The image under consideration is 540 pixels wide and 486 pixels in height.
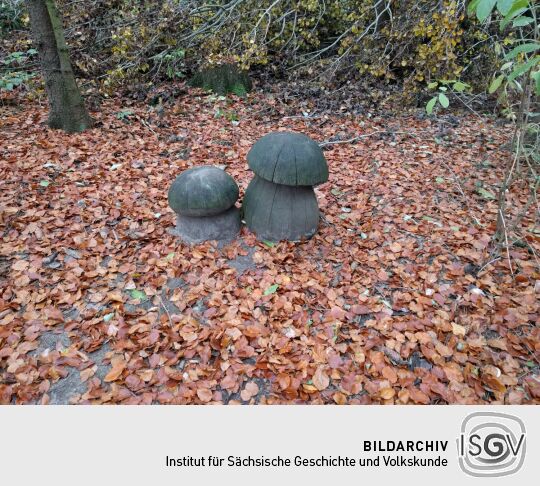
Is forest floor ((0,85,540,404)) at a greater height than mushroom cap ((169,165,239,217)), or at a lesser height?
lesser

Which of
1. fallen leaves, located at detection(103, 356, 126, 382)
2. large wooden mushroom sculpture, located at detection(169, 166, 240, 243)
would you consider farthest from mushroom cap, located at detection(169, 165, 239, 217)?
fallen leaves, located at detection(103, 356, 126, 382)

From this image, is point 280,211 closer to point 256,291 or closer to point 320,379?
point 256,291

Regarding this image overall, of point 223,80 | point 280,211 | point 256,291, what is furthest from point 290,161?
point 223,80

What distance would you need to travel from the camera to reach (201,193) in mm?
3025

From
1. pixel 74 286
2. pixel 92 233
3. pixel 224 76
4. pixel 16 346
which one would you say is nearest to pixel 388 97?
pixel 224 76

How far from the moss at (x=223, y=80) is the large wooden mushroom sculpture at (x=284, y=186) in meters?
3.56

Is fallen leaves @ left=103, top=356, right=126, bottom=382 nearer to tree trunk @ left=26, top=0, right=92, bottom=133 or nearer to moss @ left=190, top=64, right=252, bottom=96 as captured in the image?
tree trunk @ left=26, top=0, right=92, bottom=133

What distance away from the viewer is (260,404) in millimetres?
2209

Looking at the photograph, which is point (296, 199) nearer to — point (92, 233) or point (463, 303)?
point (463, 303)

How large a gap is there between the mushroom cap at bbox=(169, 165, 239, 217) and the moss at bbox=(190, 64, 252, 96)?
3634mm

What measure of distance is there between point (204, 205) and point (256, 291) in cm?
84

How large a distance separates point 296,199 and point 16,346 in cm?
235

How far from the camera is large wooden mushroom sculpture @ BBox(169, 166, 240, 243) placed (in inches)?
120

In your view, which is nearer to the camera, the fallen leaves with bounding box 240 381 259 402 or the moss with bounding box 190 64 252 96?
the fallen leaves with bounding box 240 381 259 402
